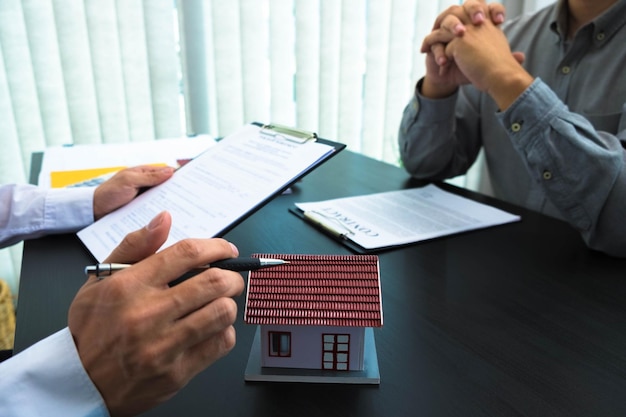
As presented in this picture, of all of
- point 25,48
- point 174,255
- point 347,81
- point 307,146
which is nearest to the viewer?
point 174,255

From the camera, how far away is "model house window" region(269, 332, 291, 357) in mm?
408

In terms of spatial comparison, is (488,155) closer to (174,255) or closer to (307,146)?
(307,146)

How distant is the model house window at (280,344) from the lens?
16.1 inches

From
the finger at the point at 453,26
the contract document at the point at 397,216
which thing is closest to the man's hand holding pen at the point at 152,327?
the contract document at the point at 397,216

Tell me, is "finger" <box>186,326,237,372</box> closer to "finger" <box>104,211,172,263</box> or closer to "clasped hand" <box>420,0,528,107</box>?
"finger" <box>104,211,172,263</box>

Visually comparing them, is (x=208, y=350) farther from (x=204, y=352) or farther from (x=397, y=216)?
(x=397, y=216)

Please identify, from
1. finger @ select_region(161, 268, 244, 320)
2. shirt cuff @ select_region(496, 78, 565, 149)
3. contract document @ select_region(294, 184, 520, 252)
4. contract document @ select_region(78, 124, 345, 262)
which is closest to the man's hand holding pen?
finger @ select_region(161, 268, 244, 320)

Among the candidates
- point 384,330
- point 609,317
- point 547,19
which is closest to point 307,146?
point 384,330

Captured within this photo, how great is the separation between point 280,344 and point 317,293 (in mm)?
56

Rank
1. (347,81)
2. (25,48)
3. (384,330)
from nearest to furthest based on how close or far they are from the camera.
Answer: (384,330) < (25,48) < (347,81)

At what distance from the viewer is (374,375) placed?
1.36 ft

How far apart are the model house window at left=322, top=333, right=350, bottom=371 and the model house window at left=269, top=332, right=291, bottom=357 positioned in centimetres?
3

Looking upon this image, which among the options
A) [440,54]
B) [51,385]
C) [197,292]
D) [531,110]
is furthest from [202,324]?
[440,54]

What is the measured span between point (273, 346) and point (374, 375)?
0.30ft
